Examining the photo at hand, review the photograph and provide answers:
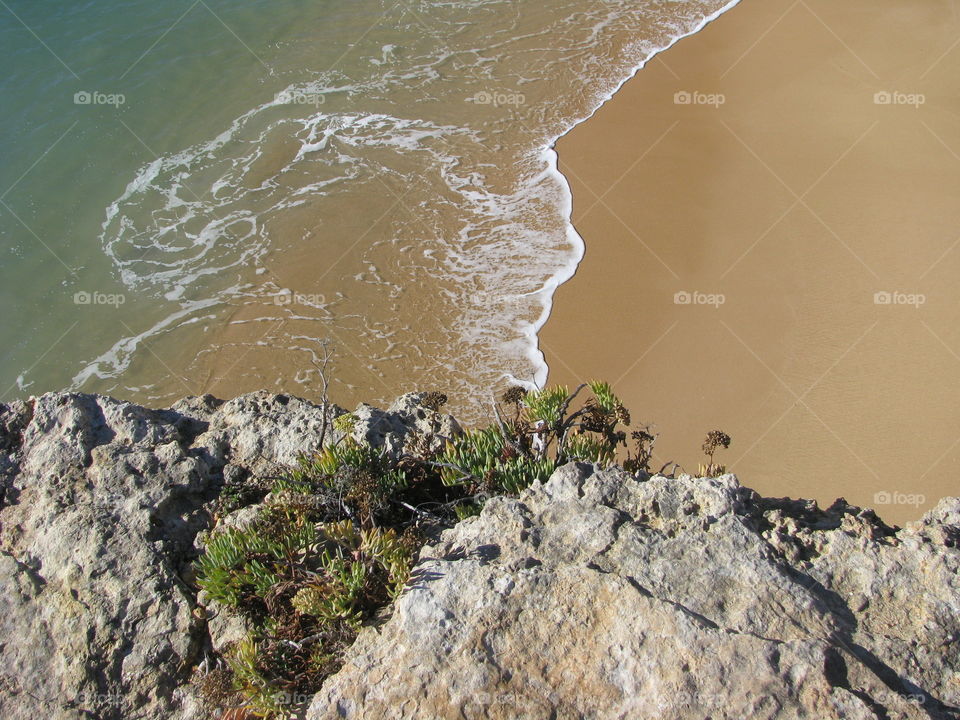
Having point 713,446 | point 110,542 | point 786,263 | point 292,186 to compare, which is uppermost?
point 110,542

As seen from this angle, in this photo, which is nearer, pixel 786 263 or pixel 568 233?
pixel 786 263

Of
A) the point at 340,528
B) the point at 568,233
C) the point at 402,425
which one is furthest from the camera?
the point at 568,233

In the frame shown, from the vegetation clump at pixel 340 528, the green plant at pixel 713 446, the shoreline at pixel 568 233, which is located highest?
the vegetation clump at pixel 340 528

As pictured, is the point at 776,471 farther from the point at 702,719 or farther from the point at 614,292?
the point at 702,719

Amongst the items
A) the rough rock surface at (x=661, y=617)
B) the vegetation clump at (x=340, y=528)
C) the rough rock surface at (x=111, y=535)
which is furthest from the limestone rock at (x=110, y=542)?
the rough rock surface at (x=661, y=617)

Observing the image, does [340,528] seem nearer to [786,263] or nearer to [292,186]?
[786,263]

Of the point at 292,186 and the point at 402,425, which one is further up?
the point at 402,425

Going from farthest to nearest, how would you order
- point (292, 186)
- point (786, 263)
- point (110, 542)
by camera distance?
point (292, 186) < point (786, 263) < point (110, 542)

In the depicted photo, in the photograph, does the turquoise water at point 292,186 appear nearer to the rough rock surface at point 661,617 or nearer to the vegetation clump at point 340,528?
the vegetation clump at point 340,528

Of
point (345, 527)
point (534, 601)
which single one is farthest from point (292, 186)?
point (534, 601)
